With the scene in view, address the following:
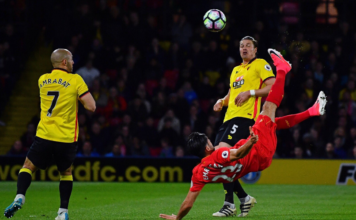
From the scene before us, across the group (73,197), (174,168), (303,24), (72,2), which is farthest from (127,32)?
(73,197)

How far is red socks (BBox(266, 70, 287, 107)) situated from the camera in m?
6.94

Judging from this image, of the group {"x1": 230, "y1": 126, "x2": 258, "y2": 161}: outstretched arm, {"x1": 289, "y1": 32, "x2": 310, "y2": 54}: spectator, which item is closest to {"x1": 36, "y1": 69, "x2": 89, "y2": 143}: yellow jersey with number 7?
{"x1": 230, "y1": 126, "x2": 258, "y2": 161}: outstretched arm

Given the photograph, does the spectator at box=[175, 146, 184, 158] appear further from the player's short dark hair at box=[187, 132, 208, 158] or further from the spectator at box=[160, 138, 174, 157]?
the player's short dark hair at box=[187, 132, 208, 158]

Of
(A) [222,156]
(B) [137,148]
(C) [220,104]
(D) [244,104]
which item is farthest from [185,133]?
(A) [222,156]

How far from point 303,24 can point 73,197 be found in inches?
433

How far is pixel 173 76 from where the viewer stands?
16281 millimetres

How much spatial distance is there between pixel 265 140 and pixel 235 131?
2.75ft

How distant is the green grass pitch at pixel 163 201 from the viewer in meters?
7.59

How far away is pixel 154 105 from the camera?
15.6 m

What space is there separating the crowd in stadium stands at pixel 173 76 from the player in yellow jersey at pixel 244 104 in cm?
692

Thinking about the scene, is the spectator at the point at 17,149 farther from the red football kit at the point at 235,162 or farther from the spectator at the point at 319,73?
the red football kit at the point at 235,162

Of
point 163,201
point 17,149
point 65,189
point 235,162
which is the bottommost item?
point 163,201

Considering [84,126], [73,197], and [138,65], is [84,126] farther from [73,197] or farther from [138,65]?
[73,197]

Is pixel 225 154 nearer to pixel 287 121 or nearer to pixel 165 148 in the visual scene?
pixel 287 121
